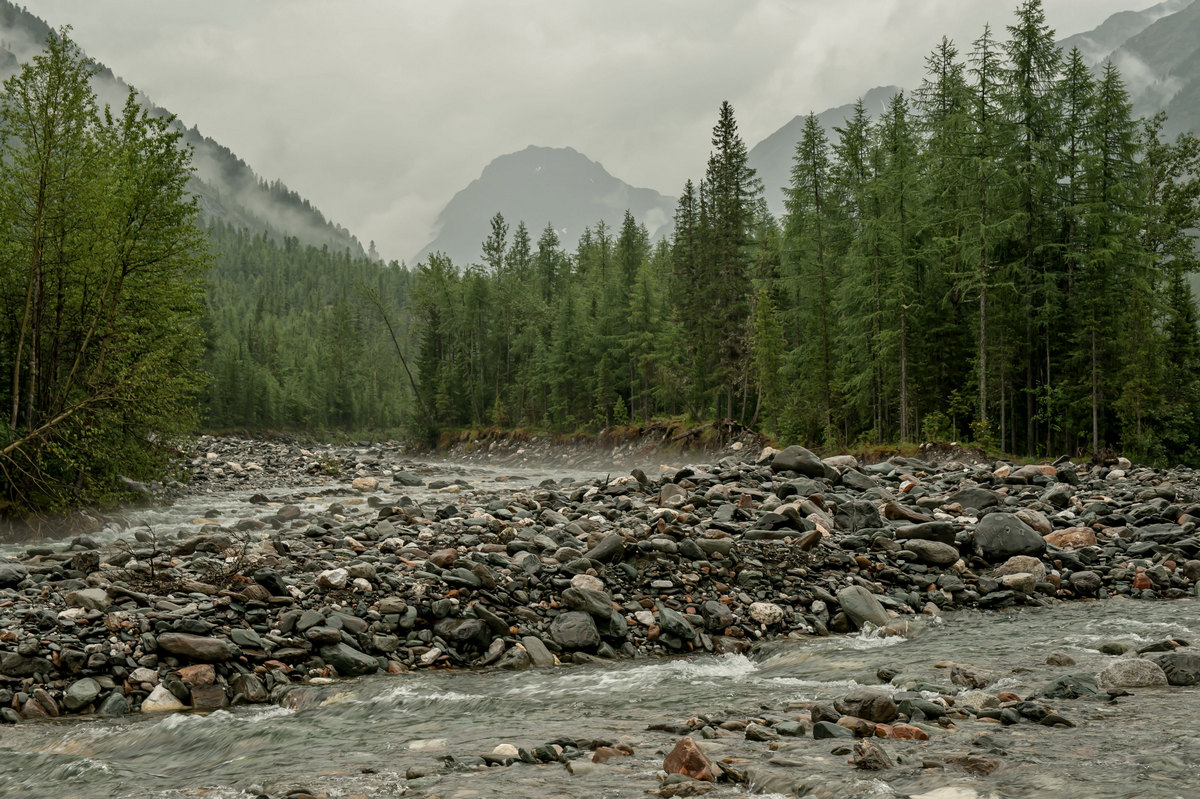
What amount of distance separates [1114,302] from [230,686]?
105 feet

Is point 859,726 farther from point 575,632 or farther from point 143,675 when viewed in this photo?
point 143,675

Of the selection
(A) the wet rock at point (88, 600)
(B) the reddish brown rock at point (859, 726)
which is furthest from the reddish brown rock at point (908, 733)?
(A) the wet rock at point (88, 600)

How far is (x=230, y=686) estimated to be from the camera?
262 inches

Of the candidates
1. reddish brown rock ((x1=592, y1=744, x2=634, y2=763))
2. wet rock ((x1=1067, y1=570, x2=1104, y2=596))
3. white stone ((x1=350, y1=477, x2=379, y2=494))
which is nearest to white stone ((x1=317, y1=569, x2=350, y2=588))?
reddish brown rock ((x1=592, y1=744, x2=634, y2=763))

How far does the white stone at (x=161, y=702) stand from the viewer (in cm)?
629

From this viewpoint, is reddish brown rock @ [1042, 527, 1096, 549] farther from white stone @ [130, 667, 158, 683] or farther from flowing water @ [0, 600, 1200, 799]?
white stone @ [130, 667, 158, 683]

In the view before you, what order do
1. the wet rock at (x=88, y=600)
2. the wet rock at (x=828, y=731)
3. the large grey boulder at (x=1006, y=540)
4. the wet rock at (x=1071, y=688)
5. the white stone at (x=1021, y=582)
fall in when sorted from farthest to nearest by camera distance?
the large grey boulder at (x=1006, y=540), the white stone at (x=1021, y=582), the wet rock at (x=88, y=600), the wet rock at (x=1071, y=688), the wet rock at (x=828, y=731)

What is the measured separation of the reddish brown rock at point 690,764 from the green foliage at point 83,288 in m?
13.9

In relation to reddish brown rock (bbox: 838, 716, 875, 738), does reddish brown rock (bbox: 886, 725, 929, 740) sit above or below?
above

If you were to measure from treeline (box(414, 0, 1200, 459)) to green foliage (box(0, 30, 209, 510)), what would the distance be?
2632cm

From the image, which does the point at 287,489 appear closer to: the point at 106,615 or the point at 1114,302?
the point at 106,615

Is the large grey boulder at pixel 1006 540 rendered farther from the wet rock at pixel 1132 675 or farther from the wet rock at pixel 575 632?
the wet rock at pixel 575 632

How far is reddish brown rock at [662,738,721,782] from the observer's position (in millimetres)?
4258

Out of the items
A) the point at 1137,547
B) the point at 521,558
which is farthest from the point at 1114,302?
the point at 521,558
